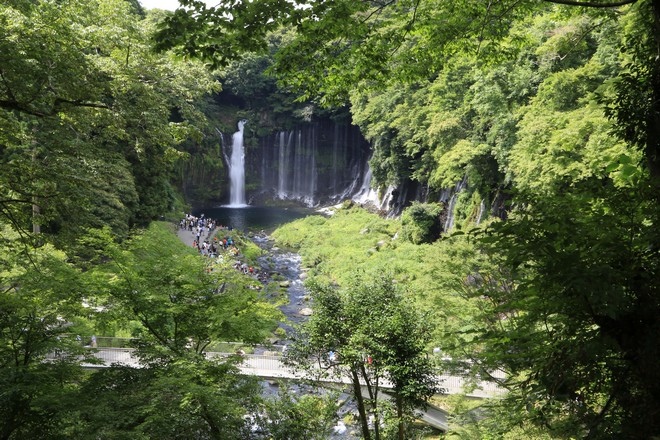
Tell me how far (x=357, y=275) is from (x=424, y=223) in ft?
51.4

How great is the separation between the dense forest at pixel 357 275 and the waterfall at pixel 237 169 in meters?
30.2

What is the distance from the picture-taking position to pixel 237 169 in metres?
47.5

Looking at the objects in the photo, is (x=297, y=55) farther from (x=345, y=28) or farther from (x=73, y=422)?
(x=73, y=422)

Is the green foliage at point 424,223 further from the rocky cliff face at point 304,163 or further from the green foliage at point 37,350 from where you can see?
the rocky cliff face at point 304,163

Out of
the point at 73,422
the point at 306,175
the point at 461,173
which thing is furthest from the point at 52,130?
the point at 306,175

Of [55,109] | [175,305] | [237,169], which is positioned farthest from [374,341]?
[237,169]

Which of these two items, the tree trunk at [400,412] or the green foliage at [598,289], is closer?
the green foliage at [598,289]

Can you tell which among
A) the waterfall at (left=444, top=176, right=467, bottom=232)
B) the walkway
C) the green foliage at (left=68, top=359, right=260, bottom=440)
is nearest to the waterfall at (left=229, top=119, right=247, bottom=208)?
the waterfall at (left=444, top=176, right=467, bottom=232)

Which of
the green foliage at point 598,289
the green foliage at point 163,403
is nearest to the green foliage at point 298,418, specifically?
the green foliage at point 163,403

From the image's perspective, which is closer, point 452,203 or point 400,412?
point 400,412

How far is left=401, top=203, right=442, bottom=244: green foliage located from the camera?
24344 millimetres

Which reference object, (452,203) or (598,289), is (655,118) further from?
(452,203)

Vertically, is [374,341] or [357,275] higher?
[357,275]

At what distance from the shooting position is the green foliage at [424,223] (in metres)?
24.3
